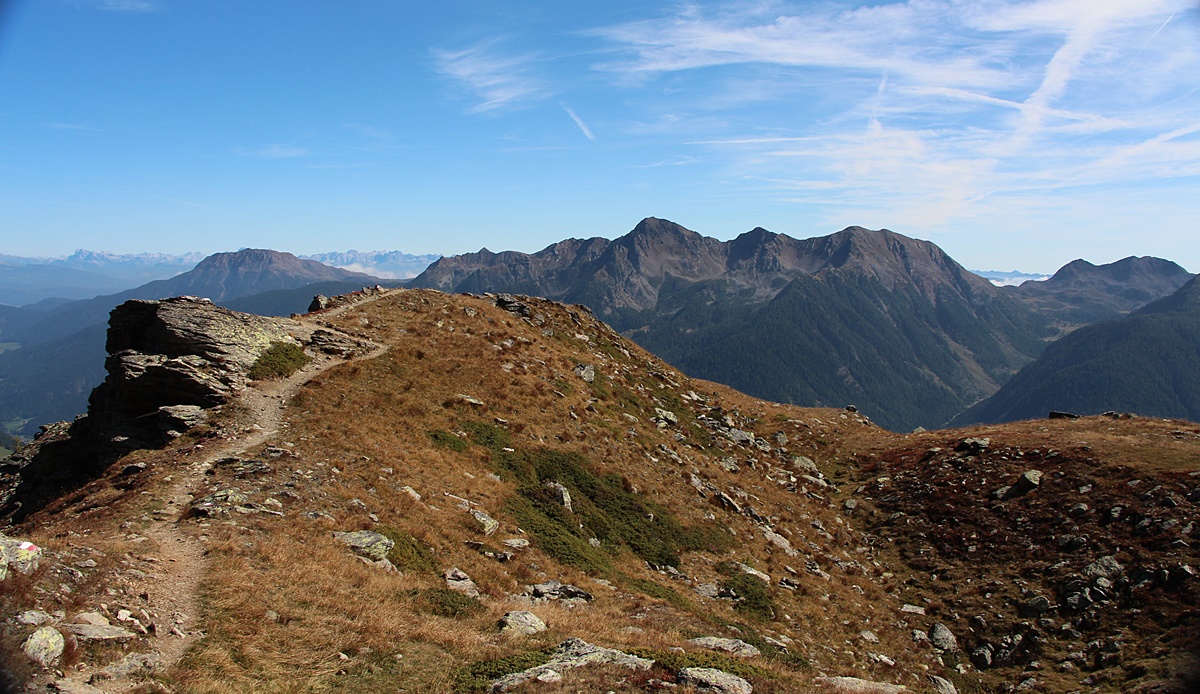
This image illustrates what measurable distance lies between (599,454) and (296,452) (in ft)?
51.3

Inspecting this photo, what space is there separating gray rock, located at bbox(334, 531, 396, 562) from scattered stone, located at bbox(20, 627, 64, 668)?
25.6ft

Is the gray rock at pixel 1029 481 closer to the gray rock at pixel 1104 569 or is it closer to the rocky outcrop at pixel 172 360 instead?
the gray rock at pixel 1104 569

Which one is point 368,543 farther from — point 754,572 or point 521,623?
point 754,572

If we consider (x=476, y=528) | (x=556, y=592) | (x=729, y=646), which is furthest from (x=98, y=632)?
(x=729, y=646)

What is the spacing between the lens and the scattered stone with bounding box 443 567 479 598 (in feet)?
57.2

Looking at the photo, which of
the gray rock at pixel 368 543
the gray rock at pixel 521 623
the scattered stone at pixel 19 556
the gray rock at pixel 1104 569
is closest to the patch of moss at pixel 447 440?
the gray rock at pixel 368 543

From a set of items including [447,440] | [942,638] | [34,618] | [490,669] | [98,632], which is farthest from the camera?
[447,440]

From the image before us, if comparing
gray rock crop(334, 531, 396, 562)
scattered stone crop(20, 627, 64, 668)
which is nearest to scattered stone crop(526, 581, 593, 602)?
gray rock crop(334, 531, 396, 562)

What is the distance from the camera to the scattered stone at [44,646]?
9430 millimetres

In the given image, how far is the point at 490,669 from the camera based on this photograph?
12.3 m

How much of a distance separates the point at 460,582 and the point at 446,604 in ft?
5.97

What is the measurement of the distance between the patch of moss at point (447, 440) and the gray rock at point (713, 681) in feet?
58.6

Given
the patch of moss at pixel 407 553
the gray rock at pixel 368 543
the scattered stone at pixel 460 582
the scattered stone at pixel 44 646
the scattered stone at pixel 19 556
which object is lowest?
the scattered stone at pixel 460 582

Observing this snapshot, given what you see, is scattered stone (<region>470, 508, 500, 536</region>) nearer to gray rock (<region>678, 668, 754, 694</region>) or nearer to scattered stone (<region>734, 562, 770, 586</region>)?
gray rock (<region>678, 668, 754, 694</region>)
